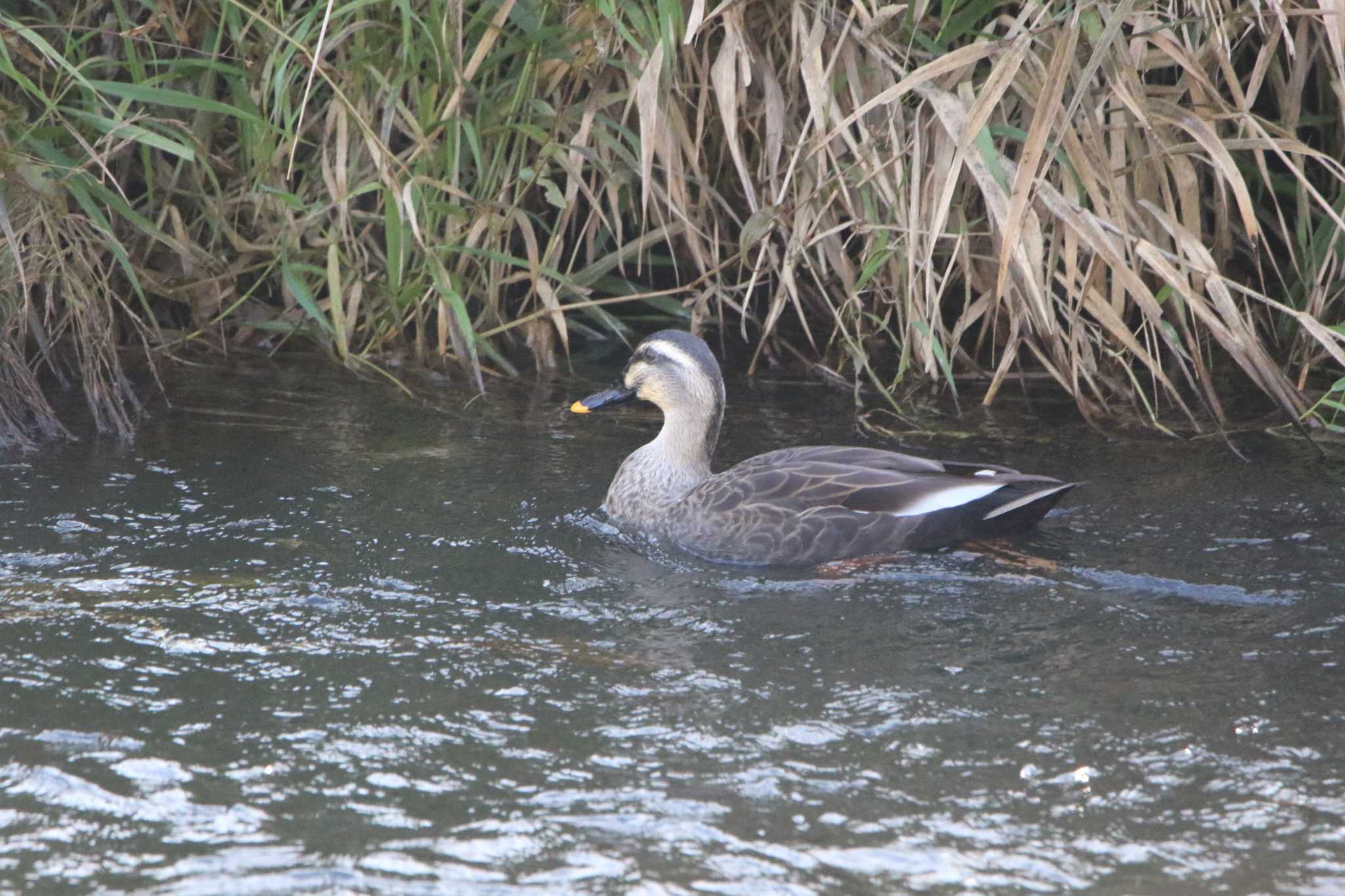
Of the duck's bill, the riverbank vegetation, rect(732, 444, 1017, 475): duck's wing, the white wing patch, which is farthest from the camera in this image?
the duck's bill

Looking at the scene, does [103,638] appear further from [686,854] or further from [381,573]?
[686,854]

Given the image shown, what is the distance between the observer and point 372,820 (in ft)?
10.5

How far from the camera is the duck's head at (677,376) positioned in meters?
5.62

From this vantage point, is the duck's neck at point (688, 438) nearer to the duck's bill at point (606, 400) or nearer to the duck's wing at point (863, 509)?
the duck's bill at point (606, 400)

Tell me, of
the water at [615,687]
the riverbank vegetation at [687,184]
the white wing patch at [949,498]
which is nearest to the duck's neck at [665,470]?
the water at [615,687]

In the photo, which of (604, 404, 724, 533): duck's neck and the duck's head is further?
the duck's head

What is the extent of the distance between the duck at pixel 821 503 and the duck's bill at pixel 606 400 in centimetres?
32

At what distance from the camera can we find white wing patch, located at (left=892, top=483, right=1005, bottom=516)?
4.98m

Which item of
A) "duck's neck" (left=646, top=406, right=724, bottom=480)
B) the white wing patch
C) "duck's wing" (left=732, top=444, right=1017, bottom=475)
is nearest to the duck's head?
"duck's neck" (left=646, top=406, right=724, bottom=480)

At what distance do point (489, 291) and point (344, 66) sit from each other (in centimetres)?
102

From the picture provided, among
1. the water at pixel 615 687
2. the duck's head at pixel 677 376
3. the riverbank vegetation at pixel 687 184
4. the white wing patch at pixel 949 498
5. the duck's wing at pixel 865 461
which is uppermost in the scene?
the riverbank vegetation at pixel 687 184

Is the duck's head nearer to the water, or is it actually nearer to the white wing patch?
the water

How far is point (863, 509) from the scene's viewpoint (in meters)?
5.10

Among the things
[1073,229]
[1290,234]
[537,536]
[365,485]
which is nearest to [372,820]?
[537,536]
